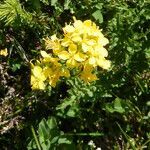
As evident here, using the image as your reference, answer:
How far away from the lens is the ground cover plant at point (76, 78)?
2215 mm

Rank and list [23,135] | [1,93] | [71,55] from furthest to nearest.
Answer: [1,93], [23,135], [71,55]

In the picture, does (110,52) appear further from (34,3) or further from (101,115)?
(34,3)

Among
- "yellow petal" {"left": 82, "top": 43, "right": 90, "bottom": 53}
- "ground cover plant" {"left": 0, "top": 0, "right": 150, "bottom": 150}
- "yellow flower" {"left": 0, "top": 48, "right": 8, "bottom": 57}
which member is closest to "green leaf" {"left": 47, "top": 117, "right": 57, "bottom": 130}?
"ground cover plant" {"left": 0, "top": 0, "right": 150, "bottom": 150}

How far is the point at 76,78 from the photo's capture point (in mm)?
2447

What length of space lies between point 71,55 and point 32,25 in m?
1.02

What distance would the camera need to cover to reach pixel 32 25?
3021mm

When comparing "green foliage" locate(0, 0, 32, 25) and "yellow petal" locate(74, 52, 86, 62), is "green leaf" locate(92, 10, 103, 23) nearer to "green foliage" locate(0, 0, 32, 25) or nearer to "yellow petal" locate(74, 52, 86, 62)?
"green foliage" locate(0, 0, 32, 25)

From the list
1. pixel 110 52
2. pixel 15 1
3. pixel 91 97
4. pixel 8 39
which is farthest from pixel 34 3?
pixel 91 97

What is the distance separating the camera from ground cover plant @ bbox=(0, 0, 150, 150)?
7.27ft

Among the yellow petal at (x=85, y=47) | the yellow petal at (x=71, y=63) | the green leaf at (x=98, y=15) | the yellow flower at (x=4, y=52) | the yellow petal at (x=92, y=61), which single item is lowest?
the yellow petal at (x=92, y=61)

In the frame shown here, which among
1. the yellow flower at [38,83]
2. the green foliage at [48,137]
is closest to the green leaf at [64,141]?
the green foliage at [48,137]

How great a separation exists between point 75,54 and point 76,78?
15.0 inches

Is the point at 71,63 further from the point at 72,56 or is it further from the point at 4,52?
the point at 4,52

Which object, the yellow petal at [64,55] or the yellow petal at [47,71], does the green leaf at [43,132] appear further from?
the yellow petal at [64,55]
